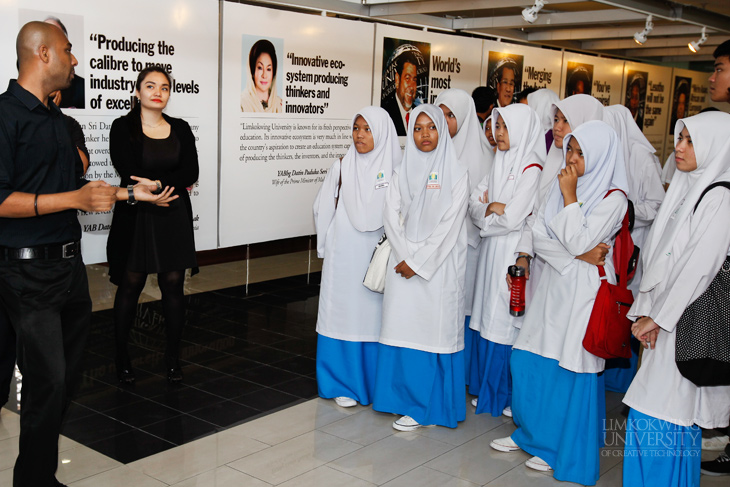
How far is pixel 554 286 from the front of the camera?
11.8ft

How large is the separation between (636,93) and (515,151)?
831cm

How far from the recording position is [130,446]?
378 centimetres

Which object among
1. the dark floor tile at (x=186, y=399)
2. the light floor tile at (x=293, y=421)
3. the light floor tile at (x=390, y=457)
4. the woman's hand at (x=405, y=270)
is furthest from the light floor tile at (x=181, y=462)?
the woman's hand at (x=405, y=270)

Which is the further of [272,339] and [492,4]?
[492,4]

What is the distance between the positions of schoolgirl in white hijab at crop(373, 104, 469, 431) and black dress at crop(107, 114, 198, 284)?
1.33 m

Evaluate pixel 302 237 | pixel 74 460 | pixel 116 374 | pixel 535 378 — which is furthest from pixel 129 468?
pixel 302 237

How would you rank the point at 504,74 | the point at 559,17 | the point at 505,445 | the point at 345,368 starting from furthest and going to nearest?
the point at 504,74 < the point at 559,17 < the point at 345,368 < the point at 505,445

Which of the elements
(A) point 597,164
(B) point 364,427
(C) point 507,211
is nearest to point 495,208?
(C) point 507,211

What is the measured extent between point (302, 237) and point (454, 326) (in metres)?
3.84

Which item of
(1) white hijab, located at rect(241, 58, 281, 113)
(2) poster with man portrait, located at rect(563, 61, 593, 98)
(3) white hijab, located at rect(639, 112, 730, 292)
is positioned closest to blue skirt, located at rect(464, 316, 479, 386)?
(3) white hijab, located at rect(639, 112, 730, 292)

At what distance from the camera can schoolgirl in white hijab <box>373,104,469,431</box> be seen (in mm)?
4020

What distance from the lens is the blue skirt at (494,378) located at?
4340 millimetres

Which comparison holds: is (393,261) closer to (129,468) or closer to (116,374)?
(129,468)

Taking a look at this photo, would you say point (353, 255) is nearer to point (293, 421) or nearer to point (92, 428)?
point (293, 421)
